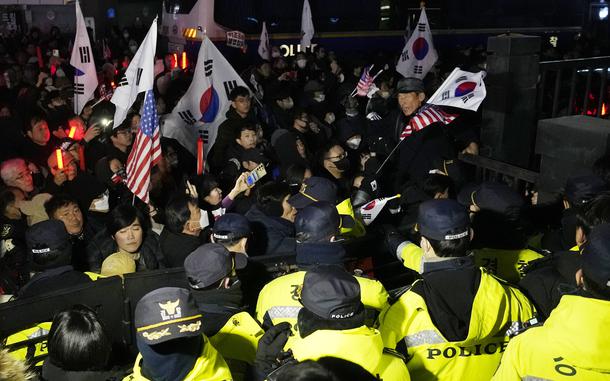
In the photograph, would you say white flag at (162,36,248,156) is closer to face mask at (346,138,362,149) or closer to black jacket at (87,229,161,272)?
face mask at (346,138,362,149)

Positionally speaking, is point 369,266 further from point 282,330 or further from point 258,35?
point 258,35

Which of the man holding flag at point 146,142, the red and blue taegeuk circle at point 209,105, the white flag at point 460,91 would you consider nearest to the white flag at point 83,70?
the red and blue taegeuk circle at point 209,105

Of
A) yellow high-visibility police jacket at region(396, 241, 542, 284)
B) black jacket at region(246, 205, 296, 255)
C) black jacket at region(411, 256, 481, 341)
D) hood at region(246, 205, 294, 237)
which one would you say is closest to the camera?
black jacket at region(411, 256, 481, 341)

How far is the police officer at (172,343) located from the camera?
270cm

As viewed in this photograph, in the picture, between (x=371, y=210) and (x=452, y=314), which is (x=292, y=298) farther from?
(x=371, y=210)

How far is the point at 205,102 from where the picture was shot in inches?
320

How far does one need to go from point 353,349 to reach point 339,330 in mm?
120

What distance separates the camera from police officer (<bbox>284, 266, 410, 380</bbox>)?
2.59 meters

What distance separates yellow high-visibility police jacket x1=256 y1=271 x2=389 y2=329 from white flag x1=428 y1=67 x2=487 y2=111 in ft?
11.8

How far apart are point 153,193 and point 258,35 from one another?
13.7 m

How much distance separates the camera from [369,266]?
15.8 ft

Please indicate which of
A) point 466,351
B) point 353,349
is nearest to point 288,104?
point 466,351

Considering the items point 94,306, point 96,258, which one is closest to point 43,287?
point 94,306

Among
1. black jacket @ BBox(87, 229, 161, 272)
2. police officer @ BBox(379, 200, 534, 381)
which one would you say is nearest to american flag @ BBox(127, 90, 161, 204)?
black jacket @ BBox(87, 229, 161, 272)
